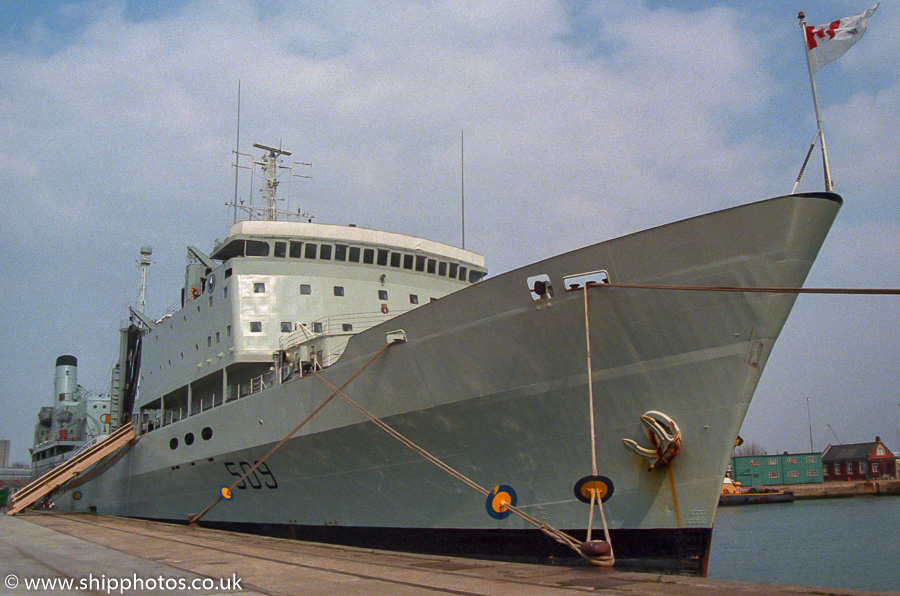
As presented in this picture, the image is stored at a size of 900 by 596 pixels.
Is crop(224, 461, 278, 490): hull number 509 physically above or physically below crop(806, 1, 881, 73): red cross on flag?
below

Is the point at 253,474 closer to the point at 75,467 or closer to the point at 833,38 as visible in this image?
the point at 75,467

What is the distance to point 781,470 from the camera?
175ft

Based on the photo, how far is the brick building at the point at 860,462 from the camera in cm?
5400

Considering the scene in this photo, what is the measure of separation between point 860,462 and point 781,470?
7140 millimetres

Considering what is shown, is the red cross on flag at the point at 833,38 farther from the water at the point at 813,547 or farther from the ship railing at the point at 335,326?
the water at the point at 813,547

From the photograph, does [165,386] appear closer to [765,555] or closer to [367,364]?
[367,364]

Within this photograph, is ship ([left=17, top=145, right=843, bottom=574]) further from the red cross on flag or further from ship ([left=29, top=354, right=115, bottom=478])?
ship ([left=29, top=354, right=115, bottom=478])

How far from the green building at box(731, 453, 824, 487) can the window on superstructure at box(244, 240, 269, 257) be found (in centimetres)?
4829

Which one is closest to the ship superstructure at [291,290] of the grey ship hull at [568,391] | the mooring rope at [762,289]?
the grey ship hull at [568,391]

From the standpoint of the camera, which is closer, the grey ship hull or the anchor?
the grey ship hull

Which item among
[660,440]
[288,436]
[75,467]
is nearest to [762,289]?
[660,440]

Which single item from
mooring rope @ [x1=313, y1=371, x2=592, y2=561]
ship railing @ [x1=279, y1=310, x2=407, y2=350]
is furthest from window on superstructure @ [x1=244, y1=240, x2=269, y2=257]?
mooring rope @ [x1=313, y1=371, x2=592, y2=561]

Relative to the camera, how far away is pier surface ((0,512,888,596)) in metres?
6.71

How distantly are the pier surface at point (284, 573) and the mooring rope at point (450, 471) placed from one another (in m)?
0.37
